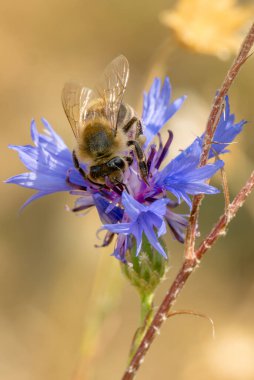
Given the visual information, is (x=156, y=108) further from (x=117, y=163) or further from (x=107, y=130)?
(x=117, y=163)

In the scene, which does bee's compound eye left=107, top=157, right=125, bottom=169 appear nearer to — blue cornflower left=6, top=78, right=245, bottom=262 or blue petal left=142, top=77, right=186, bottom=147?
blue cornflower left=6, top=78, right=245, bottom=262

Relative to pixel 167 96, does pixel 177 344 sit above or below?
below

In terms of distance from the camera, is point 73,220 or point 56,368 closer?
point 56,368

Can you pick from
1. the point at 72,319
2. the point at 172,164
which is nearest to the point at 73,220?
the point at 72,319

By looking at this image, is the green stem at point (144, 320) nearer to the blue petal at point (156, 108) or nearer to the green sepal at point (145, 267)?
the green sepal at point (145, 267)

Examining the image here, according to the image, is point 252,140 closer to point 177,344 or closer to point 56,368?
point 177,344

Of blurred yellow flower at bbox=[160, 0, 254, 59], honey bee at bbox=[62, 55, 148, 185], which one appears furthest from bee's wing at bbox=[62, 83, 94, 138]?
blurred yellow flower at bbox=[160, 0, 254, 59]

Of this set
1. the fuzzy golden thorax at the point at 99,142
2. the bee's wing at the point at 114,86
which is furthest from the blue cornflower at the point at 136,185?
the bee's wing at the point at 114,86

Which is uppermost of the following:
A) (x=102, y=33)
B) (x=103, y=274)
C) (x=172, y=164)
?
(x=102, y=33)
